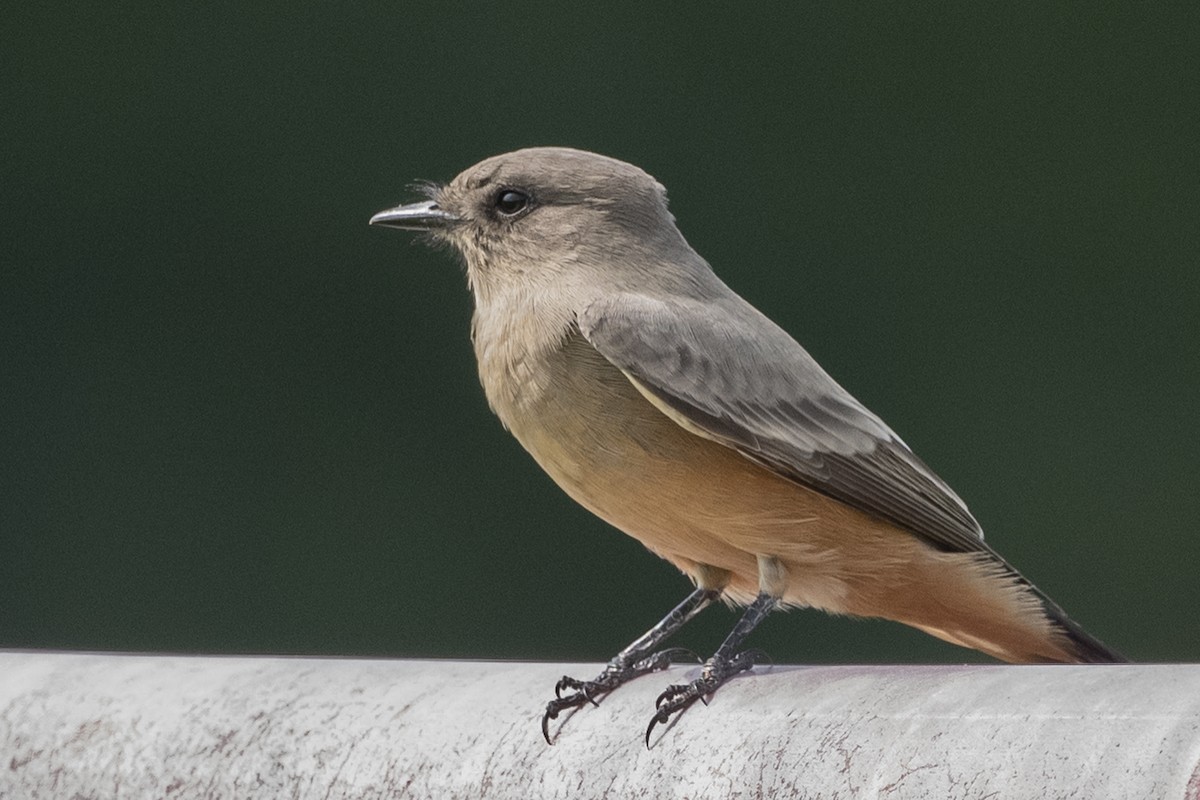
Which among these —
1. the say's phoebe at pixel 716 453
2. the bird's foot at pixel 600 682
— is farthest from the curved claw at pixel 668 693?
the say's phoebe at pixel 716 453

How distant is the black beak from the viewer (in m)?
3.33

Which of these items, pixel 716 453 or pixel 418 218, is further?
pixel 418 218

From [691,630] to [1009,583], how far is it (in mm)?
2633

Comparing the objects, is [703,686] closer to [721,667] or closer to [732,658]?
[721,667]

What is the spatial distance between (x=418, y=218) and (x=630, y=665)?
122cm

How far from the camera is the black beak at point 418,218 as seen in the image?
3332mm

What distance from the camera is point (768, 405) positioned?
2811mm

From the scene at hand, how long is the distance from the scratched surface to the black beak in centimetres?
141

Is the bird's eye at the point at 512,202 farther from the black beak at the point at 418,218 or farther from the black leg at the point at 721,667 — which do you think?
the black leg at the point at 721,667

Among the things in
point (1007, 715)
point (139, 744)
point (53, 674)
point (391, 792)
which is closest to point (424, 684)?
point (391, 792)

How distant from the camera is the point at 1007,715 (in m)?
1.43

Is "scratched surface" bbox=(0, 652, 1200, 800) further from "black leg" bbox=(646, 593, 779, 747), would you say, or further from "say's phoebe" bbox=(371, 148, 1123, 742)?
"say's phoebe" bbox=(371, 148, 1123, 742)

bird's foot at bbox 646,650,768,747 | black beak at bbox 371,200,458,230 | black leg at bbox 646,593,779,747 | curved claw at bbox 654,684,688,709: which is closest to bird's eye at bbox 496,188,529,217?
black beak at bbox 371,200,458,230

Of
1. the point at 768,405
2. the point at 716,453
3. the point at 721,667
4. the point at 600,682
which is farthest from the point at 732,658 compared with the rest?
the point at 768,405
